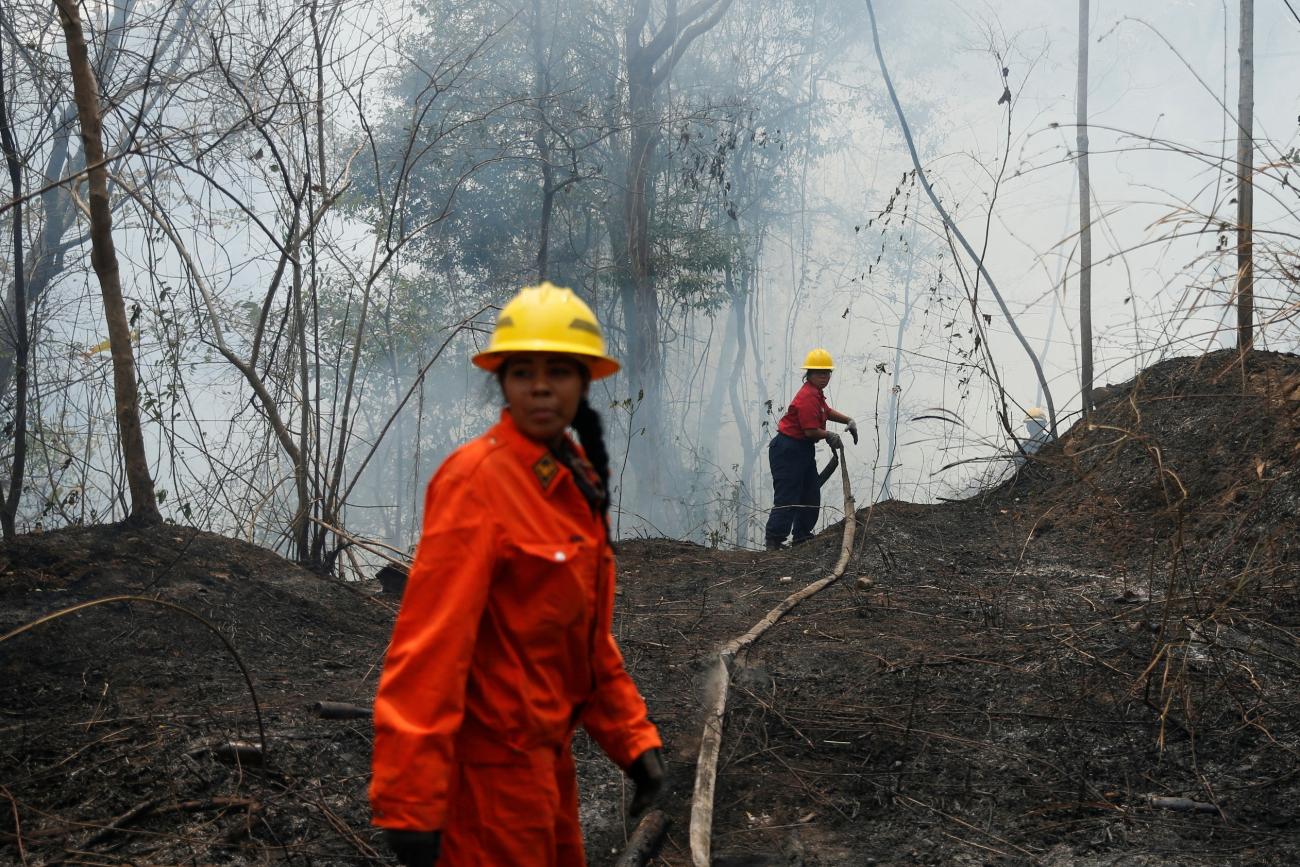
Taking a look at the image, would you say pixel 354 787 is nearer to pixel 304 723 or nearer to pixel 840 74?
pixel 304 723

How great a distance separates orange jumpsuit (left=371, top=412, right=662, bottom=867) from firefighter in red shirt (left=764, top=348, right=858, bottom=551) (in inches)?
289

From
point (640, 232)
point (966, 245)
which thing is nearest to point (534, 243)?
point (640, 232)

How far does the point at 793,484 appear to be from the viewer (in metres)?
9.66

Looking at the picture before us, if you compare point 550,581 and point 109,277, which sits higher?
point 109,277

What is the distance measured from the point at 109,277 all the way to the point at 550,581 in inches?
189

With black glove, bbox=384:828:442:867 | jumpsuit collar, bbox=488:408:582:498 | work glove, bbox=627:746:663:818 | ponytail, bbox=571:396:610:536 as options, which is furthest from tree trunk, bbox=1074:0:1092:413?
black glove, bbox=384:828:442:867

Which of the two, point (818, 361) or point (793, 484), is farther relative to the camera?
point (793, 484)

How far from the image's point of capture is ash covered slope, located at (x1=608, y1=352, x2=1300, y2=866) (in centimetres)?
341

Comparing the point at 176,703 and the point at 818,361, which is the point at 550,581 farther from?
the point at 818,361

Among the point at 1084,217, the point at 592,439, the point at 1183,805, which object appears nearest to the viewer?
Answer: the point at 592,439

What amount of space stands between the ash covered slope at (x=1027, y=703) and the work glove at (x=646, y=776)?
4.65 feet

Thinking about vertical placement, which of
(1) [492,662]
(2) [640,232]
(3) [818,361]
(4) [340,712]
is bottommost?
(4) [340,712]

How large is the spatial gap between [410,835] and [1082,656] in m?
3.56

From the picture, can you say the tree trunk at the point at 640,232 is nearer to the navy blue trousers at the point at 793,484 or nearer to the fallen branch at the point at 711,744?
the navy blue trousers at the point at 793,484
